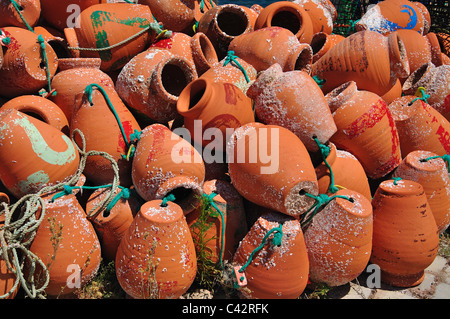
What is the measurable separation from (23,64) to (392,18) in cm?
396

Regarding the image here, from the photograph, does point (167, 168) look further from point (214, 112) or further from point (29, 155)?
point (29, 155)

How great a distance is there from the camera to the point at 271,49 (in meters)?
3.14

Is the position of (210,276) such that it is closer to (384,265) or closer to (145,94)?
(384,265)

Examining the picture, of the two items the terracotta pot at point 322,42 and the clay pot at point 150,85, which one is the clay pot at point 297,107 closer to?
the clay pot at point 150,85

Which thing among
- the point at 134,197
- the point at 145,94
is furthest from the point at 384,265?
the point at 145,94

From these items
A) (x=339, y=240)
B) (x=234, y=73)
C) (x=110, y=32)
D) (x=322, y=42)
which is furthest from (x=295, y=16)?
(x=339, y=240)

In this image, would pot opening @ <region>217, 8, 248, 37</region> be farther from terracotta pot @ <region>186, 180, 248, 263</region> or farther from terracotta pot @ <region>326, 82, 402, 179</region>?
terracotta pot @ <region>186, 180, 248, 263</region>

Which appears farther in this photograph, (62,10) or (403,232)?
(62,10)

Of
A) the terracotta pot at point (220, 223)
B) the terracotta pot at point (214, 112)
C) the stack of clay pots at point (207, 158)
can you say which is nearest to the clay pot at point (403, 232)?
the stack of clay pots at point (207, 158)

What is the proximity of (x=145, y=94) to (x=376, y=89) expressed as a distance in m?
1.92

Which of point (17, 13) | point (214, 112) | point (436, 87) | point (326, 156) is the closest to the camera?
point (214, 112)

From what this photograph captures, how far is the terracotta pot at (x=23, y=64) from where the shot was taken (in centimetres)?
283

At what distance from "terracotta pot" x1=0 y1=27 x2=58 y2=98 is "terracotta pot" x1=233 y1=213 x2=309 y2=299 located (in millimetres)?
2107

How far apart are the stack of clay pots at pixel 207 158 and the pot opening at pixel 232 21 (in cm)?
46
